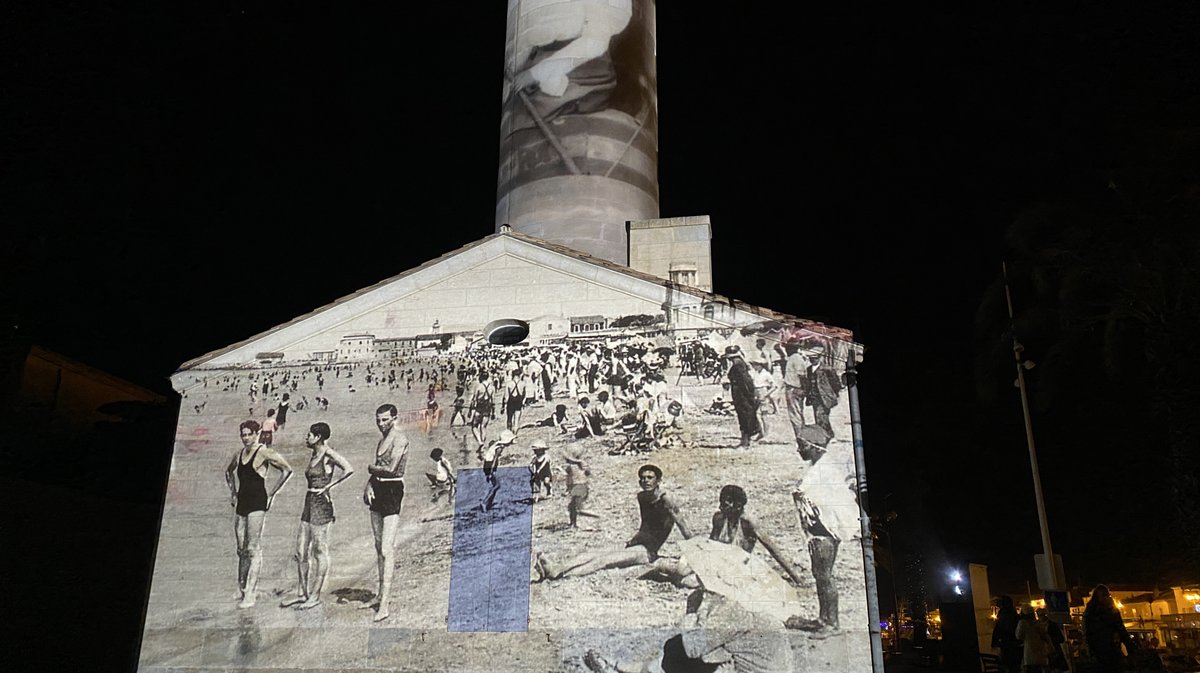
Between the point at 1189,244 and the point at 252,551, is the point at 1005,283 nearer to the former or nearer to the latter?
the point at 1189,244

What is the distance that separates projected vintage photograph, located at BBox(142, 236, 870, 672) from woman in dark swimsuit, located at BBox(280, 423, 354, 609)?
33mm

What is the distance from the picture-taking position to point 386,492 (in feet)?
43.6

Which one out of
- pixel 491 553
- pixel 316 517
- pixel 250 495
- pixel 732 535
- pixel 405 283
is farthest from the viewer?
pixel 405 283

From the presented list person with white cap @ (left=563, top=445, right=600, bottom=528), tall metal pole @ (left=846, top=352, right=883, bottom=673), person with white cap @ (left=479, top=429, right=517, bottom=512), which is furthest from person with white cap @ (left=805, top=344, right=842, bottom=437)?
person with white cap @ (left=479, top=429, right=517, bottom=512)

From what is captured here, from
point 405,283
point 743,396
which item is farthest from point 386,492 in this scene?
point 743,396

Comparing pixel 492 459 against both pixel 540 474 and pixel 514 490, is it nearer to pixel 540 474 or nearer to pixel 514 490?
pixel 514 490

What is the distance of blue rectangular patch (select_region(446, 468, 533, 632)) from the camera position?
12.3 m

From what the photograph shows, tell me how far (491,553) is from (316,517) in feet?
9.30

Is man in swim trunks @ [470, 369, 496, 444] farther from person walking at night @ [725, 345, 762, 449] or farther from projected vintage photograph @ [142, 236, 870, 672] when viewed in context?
person walking at night @ [725, 345, 762, 449]

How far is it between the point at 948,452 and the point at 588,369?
27198 mm

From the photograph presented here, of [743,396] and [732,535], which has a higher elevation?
[743,396]

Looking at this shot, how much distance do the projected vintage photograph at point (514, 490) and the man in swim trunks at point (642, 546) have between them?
0.10 ft

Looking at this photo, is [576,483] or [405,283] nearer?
[576,483]

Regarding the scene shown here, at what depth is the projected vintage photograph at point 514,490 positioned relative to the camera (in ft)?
39.3
